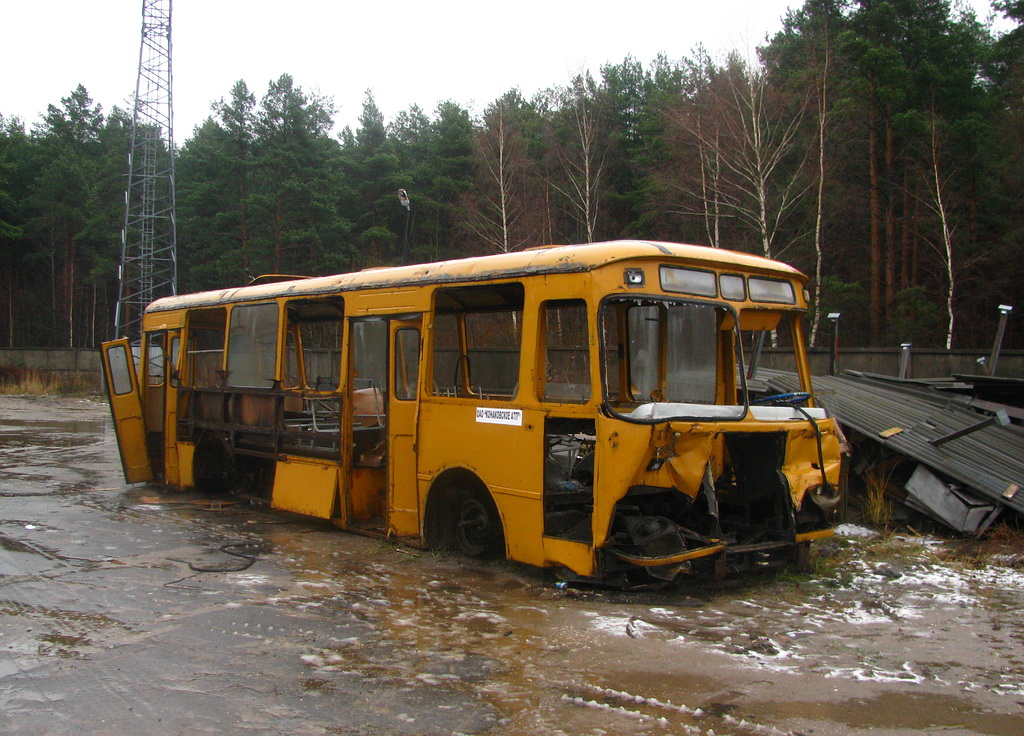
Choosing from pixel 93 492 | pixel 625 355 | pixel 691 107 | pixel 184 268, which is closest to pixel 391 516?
pixel 625 355

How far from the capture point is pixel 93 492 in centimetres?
1176

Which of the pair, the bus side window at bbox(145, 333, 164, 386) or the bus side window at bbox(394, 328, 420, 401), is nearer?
the bus side window at bbox(394, 328, 420, 401)

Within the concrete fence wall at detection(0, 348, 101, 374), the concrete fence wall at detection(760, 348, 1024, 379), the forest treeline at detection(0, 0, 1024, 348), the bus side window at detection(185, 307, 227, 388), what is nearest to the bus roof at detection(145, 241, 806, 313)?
the bus side window at detection(185, 307, 227, 388)

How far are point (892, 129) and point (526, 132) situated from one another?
1791cm

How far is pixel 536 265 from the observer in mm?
6695

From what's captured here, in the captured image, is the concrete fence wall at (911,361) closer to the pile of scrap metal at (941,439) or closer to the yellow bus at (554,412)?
the pile of scrap metal at (941,439)

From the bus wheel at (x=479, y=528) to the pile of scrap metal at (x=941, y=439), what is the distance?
421 cm

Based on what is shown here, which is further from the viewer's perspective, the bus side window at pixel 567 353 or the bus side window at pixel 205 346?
the bus side window at pixel 205 346

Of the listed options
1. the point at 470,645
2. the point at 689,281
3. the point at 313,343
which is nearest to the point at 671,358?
the point at 689,281

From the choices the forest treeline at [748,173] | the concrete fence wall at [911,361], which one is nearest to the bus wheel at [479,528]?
the concrete fence wall at [911,361]

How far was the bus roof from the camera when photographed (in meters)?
6.32

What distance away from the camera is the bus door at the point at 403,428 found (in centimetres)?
789

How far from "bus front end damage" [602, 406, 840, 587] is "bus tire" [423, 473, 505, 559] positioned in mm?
1318

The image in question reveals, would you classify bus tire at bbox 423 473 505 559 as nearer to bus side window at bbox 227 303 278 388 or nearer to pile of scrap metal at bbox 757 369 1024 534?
bus side window at bbox 227 303 278 388
